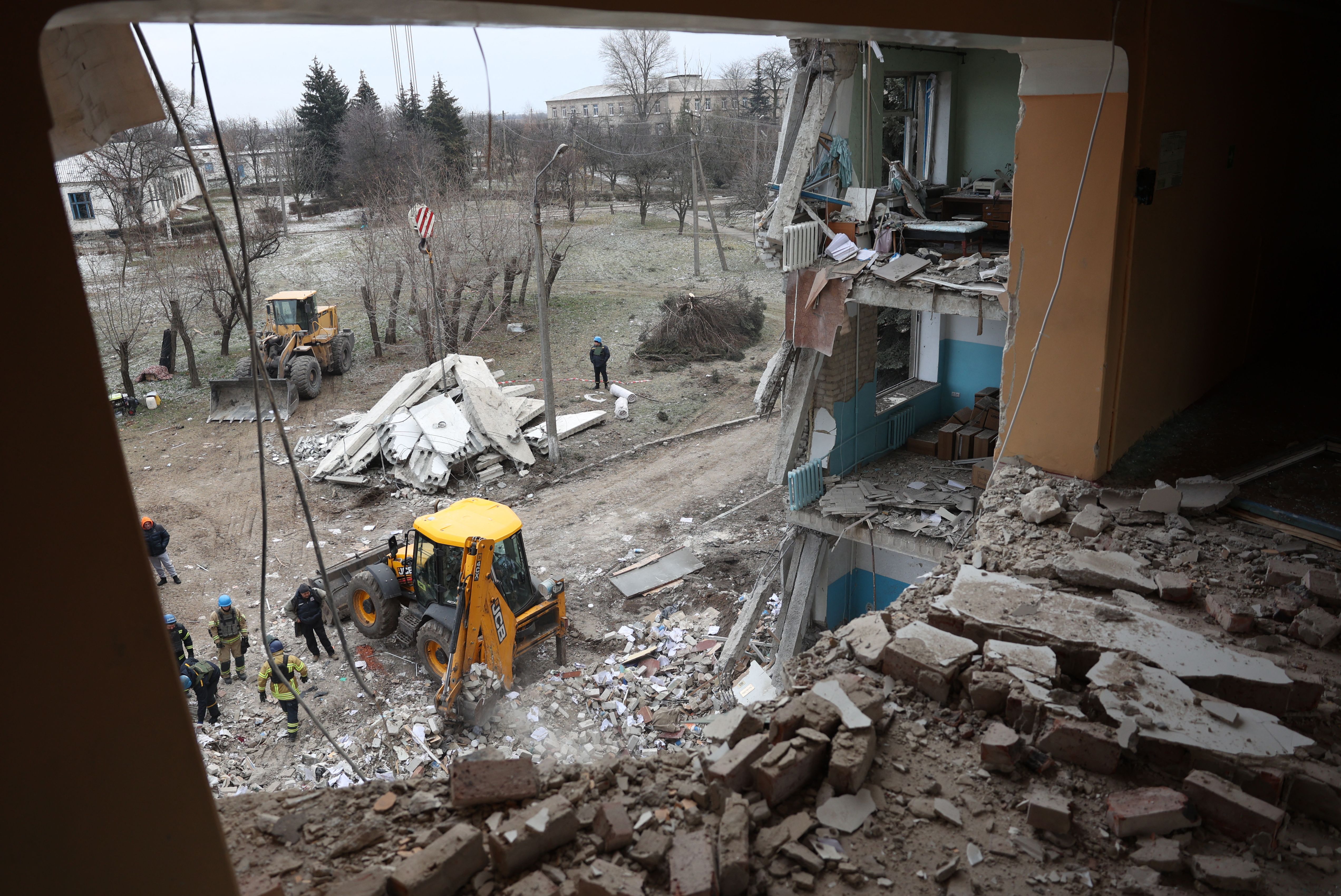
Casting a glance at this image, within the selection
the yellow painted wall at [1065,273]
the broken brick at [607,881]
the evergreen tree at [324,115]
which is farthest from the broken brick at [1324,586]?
the evergreen tree at [324,115]

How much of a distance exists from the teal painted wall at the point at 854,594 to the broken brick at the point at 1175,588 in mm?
7805

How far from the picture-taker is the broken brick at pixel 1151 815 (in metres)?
3.12

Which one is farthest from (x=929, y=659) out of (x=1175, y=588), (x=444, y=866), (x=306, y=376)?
(x=306, y=376)

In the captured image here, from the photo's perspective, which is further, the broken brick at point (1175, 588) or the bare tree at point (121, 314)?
the bare tree at point (121, 314)

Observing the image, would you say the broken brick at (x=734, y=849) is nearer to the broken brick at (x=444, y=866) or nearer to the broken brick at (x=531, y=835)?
the broken brick at (x=531, y=835)

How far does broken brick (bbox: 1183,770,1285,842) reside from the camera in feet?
10.1

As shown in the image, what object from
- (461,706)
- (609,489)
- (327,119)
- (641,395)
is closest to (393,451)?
(609,489)

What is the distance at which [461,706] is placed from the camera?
901 centimetres

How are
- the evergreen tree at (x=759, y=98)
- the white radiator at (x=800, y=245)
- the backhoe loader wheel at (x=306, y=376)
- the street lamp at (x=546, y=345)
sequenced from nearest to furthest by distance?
1. the white radiator at (x=800, y=245)
2. the street lamp at (x=546, y=345)
3. the backhoe loader wheel at (x=306, y=376)
4. the evergreen tree at (x=759, y=98)

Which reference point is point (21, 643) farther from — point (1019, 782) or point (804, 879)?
point (1019, 782)

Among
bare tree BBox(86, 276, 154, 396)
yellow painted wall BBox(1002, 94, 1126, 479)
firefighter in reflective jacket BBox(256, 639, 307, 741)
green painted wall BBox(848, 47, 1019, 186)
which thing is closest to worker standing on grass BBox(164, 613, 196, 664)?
firefighter in reflective jacket BBox(256, 639, 307, 741)

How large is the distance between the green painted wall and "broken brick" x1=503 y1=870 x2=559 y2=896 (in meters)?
10.7

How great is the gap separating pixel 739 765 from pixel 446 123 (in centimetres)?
2862

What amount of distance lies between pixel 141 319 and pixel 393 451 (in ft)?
25.9
